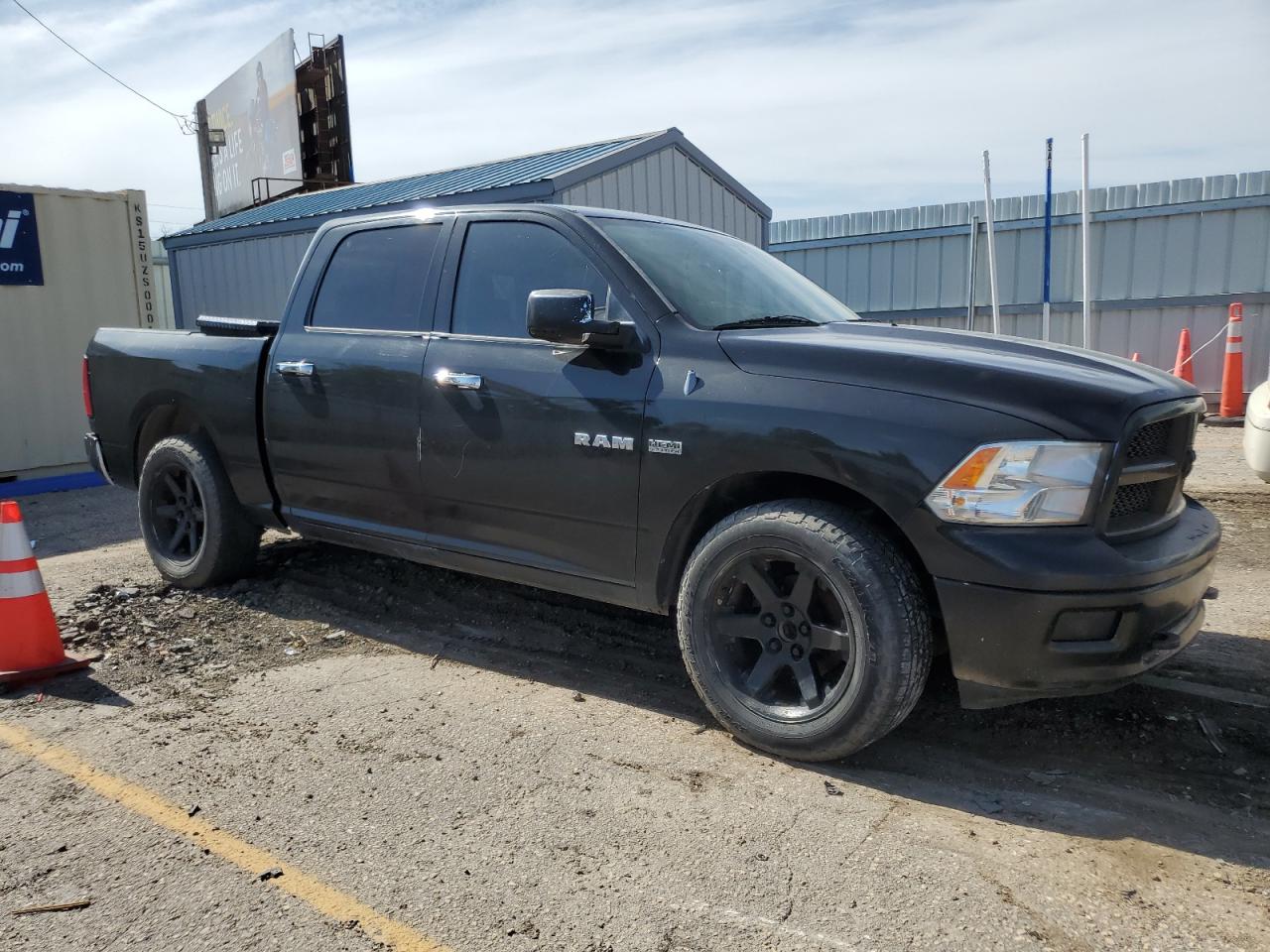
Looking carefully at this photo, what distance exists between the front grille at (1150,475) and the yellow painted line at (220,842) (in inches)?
88.1

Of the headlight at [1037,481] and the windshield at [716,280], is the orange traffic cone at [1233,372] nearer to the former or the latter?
the windshield at [716,280]

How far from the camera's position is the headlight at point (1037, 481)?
2701 mm

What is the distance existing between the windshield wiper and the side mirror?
15.8 inches

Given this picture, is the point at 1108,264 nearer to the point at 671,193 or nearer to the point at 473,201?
the point at 671,193

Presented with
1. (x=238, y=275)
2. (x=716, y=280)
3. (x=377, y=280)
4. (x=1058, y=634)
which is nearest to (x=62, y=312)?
(x=238, y=275)

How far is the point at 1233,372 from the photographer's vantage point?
10555 mm

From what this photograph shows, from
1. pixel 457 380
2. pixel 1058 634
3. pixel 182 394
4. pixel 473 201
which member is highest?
pixel 473 201

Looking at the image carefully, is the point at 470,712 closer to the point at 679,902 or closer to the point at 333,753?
the point at 333,753

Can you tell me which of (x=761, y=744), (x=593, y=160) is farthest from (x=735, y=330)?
(x=593, y=160)

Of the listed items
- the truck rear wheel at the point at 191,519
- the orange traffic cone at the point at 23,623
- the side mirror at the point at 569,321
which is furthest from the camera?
the truck rear wheel at the point at 191,519

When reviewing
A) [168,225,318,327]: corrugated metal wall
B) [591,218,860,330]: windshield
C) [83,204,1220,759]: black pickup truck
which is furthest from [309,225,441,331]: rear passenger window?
[168,225,318,327]: corrugated metal wall

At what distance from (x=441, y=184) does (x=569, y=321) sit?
10337mm

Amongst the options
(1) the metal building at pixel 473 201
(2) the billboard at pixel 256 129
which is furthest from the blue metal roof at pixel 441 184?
(2) the billboard at pixel 256 129

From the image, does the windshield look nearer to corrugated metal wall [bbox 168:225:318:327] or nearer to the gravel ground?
the gravel ground
